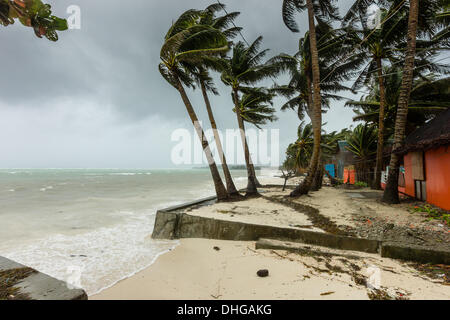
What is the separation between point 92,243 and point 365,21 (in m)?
14.6

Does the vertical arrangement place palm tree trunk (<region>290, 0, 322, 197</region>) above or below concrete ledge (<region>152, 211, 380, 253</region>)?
above

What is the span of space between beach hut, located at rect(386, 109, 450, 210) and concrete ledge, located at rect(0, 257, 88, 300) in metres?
8.45

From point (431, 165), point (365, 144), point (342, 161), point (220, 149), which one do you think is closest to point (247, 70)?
point (220, 149)

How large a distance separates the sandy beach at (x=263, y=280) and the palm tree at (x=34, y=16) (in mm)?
3509

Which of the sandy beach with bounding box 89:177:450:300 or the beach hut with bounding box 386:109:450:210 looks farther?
the beach hut with bounding box 386:109:450:210

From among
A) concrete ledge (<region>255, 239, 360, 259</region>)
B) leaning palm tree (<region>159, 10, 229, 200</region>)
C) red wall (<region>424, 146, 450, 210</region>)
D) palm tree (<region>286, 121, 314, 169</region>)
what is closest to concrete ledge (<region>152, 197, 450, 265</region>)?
concrete ledge (<region>255, 239, 360, 259</region>)

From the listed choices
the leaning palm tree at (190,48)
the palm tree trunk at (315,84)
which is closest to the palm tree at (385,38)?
the palm tree trunk at (315,84)

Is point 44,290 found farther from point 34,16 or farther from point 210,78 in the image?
point 210,78

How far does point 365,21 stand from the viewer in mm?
9555

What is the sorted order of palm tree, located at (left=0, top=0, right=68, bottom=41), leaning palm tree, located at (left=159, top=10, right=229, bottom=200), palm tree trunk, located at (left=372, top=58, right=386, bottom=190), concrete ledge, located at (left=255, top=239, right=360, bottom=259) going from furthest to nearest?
1. palm tree trunk, located at (left=372, top=58, right=386, bottom=190)
2. leaning palm tree, located at (left=159, top=10, right=229, bottom=200)
3. concrete ledge, located at (left=255, top=239, right=360, bottom=259)
4. palm tree, located at (left=0, top=0, right=68, bottom=41)

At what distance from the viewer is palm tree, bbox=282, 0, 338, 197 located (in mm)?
8688

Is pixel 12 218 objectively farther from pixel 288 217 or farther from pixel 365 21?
pixel 365 21

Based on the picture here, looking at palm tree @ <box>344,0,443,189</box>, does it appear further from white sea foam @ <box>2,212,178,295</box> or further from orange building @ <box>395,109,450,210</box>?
white sea foam @ <box>2,212,178,295</box>

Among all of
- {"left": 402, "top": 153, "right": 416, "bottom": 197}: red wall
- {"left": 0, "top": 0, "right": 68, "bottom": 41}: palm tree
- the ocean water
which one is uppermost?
{"left": 0, "top": 0, "right": 68, "bottom": 41}: palm tree
